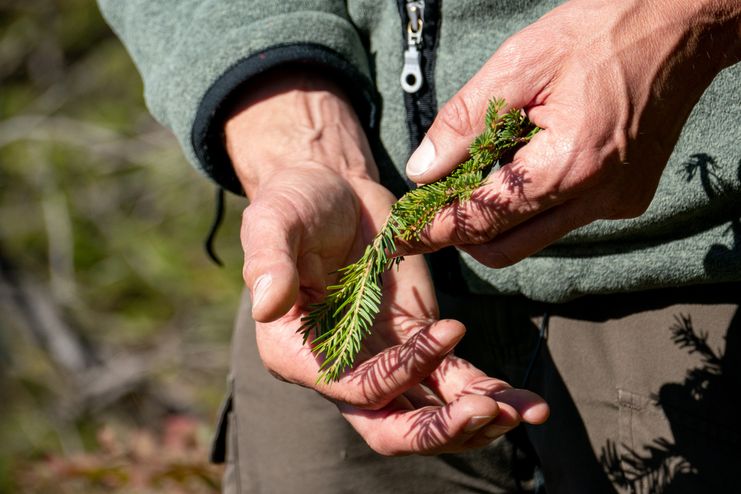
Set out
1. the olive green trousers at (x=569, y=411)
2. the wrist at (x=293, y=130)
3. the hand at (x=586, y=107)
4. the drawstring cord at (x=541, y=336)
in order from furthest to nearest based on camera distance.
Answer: the drawstring cord at (x=541, y=336)
the wrist at (x=293, y=130)
the olive green trousers at (x=569, y=411)
the hand at (x=586, y=107)

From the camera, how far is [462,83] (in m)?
1.40

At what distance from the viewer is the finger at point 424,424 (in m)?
1.05

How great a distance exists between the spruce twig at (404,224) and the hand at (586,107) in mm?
24

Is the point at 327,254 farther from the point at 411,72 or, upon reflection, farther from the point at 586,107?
the point at 586,107

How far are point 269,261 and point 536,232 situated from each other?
409 mm

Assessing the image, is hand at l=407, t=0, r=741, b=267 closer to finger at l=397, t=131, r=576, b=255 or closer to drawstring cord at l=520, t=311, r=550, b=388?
finger at l=397, t=131, r=576, b=255

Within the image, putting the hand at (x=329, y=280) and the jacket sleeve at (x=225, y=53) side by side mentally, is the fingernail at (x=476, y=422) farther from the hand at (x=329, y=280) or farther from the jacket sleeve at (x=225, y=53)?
the jacket sleeve at (x=225, y=53)

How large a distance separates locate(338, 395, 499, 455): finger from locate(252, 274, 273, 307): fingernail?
309mm

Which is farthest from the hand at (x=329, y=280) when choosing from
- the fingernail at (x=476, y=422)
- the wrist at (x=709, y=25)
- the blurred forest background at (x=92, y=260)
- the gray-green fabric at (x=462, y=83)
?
the blurred forest background at (x=92, y=260)

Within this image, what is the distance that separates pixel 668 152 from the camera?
3.64 ft

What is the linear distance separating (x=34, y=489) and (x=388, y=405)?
267cm

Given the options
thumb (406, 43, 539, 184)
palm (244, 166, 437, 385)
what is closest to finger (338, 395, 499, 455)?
palm (244, 166, 437, 385)

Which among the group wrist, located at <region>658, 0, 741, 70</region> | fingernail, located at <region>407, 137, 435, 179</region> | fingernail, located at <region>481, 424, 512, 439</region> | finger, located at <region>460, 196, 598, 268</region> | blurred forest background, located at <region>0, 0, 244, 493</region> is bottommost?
blurred forest background, located at <region>0, 0, 244, 493</region>

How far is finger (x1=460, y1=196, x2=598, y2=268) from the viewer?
1.11m
